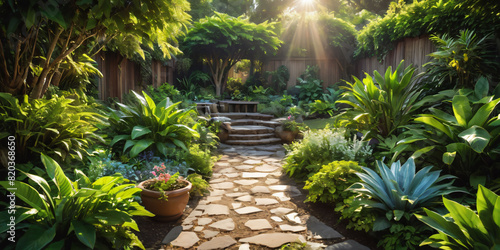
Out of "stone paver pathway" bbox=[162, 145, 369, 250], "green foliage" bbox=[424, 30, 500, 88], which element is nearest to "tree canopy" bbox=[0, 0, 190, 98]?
"stone paver pathway" bbox=[162, 145, 369, 250]

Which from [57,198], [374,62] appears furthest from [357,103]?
[374,62]

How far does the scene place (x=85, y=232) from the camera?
1.95 m

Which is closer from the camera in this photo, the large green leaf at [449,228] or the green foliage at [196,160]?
the large green leaf at [449,228]

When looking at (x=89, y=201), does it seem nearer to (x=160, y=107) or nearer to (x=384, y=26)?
(x=160, y=107)

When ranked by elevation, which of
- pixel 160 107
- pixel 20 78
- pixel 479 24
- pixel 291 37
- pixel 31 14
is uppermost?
pixel 291 37

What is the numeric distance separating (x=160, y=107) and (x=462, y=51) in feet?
15.3

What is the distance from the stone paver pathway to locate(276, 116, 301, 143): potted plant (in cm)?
344

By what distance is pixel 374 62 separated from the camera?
10.2m

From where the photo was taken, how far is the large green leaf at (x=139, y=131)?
4303mm

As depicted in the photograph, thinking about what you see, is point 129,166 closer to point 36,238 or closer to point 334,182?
point 36,238

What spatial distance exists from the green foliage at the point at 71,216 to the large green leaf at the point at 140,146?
180cm

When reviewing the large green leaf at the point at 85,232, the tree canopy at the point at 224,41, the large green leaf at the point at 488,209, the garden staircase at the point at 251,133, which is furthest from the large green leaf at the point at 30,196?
the tree canopy at the point at 224,41

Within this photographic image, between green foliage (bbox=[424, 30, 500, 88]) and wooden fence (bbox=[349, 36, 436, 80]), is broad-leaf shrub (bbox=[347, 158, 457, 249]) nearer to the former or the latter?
green foliage (bbox=[424, 30, 500, 88])

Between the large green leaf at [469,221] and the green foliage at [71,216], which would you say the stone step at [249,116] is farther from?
the large green leaf at [469,221]
